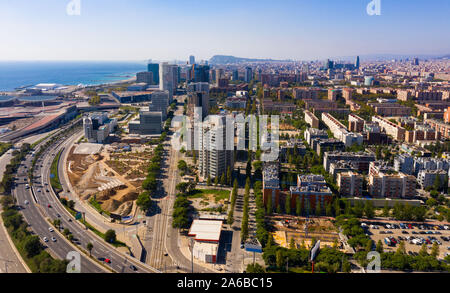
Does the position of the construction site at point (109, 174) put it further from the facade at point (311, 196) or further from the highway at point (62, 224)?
the facade at point (311, 196)

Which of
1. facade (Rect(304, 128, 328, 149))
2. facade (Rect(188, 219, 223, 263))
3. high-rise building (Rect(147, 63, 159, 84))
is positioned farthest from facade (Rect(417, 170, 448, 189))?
high-rise building (Rect(147, 63, 159, 84))

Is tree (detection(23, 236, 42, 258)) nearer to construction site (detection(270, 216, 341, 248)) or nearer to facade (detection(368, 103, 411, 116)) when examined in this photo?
construction site (detection(270, 216, 341, 248))

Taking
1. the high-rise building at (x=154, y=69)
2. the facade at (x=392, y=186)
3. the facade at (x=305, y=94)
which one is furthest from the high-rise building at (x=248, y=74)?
the facade at (x=392, y=186)

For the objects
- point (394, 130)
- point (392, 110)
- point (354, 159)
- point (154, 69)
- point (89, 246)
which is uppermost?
point (154, 69)

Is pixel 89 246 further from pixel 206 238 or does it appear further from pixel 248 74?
pixel 248 74

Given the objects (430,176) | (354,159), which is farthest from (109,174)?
(430,176)
